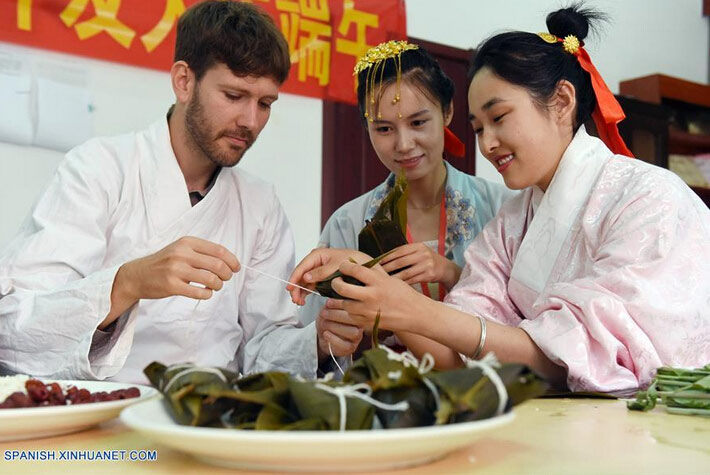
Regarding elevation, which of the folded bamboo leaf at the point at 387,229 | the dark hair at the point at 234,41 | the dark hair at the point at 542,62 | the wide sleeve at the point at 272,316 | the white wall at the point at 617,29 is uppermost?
the white wall at the point at 617,29

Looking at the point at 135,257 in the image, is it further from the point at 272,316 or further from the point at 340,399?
the point at 340,399

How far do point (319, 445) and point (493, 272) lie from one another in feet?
4.13

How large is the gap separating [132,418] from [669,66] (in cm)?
531

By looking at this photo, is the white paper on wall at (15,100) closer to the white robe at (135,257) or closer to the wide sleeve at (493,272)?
the white robe at (135,257)

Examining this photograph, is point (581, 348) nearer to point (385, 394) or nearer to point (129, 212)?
point (385, 394)

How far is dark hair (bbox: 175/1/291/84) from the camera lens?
200 cm

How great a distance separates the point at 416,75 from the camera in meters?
2.34

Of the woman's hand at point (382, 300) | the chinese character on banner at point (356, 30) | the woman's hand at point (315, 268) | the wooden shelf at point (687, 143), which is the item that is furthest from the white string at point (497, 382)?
the wooden shelf at point (687, 143)

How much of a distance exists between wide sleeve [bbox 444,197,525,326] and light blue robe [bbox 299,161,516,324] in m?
0.45

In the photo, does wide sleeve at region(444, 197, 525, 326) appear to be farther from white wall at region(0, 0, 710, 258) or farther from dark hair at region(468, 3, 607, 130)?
white wall at region(0, 0, 710, 258)

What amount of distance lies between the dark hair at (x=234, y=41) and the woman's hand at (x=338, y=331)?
751 millimetres

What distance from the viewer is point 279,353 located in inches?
73.2

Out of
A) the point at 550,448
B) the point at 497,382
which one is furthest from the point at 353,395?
the point at 550,448

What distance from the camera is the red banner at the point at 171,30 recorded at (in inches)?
106
